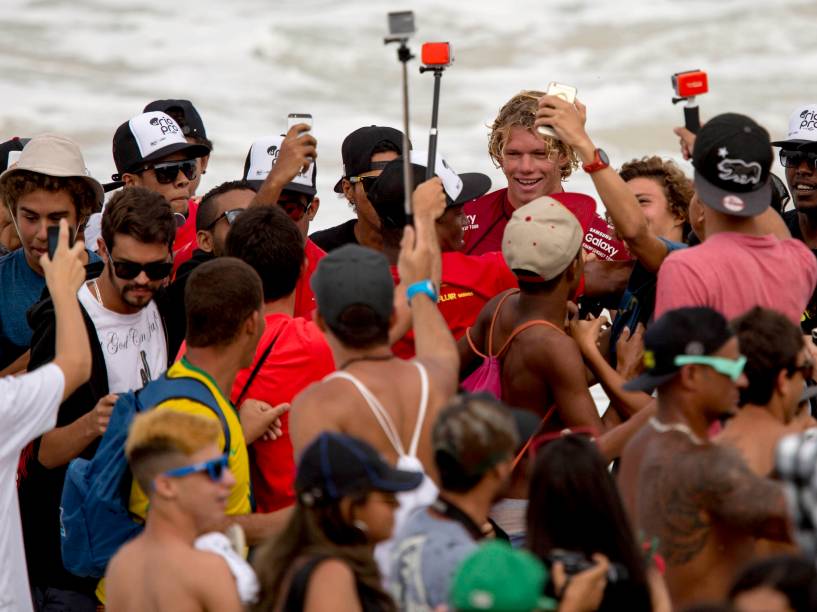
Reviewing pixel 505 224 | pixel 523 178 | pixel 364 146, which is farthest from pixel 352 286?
pixel 364 146

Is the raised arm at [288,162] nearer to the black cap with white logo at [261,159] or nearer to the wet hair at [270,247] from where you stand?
the wet hair at [270,247]

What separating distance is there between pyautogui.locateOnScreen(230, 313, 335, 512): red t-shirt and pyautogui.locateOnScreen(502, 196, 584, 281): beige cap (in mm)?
809

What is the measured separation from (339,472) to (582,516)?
661 millimetres

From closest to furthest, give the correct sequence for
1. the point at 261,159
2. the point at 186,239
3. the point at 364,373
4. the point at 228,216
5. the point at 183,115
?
the point at 364,373 < the point at 228,216 < the point at 186,239 < the point at 261,159 < the point at 183,115

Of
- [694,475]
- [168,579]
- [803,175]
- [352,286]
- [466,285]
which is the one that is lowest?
[168,579]

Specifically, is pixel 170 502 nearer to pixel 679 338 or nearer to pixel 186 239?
pixel 679 338

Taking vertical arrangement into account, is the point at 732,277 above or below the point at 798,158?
below

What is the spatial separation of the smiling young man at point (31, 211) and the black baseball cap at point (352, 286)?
2.28 metres

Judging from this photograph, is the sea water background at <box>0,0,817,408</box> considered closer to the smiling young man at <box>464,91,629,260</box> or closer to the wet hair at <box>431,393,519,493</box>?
the smiling young man at <box>464,91,629,260</box>

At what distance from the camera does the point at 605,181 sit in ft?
19.2

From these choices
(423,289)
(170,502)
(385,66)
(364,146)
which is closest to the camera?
(170,502)

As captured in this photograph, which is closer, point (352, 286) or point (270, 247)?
point (352, 286)

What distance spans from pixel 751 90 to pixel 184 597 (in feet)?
49.5

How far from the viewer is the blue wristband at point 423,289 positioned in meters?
5.20
